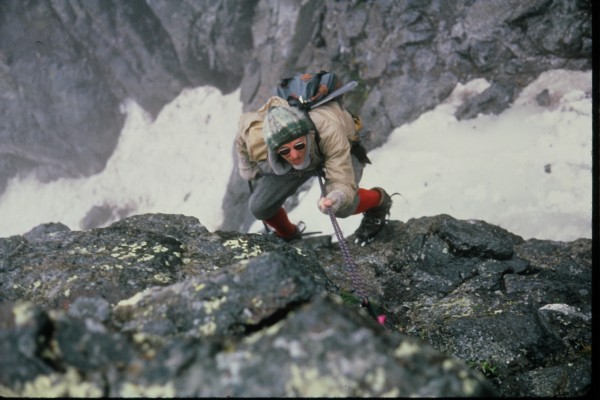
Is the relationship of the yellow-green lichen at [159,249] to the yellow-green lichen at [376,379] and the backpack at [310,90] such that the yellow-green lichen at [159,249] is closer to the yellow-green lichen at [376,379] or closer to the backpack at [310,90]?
the backpack at [310,90]

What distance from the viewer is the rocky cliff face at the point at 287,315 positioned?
7.86 feet

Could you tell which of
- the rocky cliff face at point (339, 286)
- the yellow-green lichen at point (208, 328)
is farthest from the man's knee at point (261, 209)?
the yellow-green lichen at point (208, 328)

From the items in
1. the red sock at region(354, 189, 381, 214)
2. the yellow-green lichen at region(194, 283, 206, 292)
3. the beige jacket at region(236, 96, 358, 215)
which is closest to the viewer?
the yellow-green lichen at region(194, 283, 206, 292)

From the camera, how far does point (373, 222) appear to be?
26.9 feet

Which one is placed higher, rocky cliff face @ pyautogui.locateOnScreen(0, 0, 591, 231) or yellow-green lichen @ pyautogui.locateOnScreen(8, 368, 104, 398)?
rocky cliff face @ pyautogui.locateOnScreen(0, 0, 591, 231)

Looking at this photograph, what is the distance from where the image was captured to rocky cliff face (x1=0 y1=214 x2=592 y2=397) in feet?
7.86

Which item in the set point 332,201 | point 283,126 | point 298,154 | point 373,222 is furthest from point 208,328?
point 373,222

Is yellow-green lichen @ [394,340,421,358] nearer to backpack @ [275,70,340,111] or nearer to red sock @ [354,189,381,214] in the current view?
backpack @ [275,70,340,111]

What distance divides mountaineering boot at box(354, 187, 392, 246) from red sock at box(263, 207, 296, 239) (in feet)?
4.18

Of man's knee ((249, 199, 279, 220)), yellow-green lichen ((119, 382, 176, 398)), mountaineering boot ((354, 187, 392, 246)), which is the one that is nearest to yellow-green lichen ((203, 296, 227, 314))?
yellow-green lichen ((119, 382, 176, 398))

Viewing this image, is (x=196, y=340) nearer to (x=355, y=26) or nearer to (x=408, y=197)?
(x=408, y=197)

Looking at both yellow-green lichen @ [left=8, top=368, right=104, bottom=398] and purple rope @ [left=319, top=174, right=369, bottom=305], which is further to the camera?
purple rope @ [left=319, top=174, right=369, bottom=305]

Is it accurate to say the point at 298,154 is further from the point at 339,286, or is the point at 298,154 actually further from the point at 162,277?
the point at 162,277

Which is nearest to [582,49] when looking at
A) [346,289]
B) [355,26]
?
[355,26]
